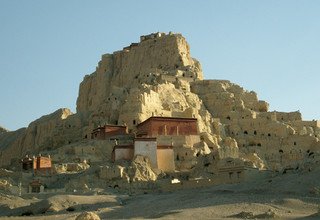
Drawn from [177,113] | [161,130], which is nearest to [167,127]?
[161,130]

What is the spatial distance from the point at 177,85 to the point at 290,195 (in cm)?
4495

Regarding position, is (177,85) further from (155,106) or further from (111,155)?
(111,155)

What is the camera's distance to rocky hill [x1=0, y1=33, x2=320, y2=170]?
67625 mm

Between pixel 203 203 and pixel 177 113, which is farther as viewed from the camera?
pixel 177 113

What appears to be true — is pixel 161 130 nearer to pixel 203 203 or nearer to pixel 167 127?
pixel 167 127

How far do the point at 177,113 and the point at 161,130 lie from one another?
1012 centimetres

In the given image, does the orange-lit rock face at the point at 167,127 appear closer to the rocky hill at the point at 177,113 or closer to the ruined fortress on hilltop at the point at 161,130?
the ruined fortress on hilltop at the point at 161,130

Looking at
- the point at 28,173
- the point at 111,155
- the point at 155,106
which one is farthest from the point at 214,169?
the point at 155,106

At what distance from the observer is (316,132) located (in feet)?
245

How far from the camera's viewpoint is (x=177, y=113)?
68625mm

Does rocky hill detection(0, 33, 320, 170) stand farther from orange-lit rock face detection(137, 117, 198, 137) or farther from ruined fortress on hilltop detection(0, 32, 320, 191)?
orange-lit rock face detection(137, 117, 198, 137)

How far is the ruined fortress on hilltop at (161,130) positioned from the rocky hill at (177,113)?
129mm

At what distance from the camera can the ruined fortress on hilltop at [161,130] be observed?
2028 inches

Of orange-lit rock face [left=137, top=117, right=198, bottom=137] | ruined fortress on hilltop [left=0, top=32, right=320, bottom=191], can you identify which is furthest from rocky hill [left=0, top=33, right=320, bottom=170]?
orange-lit rock face [left=137, top=117, right=198, bottom=137]
